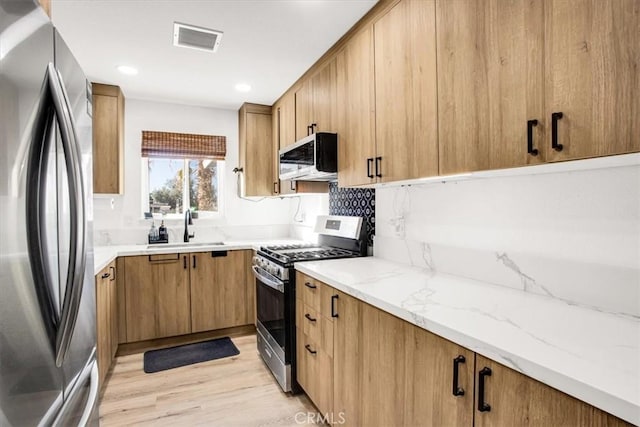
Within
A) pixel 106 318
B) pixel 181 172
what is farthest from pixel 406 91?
pixel 181 172

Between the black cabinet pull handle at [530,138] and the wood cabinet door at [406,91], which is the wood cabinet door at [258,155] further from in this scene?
the black cabinet pull handle at [530,138]

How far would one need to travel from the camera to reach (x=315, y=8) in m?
1.88

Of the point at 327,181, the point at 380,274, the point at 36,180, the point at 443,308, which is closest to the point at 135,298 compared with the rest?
the point at 327,181

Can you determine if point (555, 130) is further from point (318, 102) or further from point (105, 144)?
point (105, 144)

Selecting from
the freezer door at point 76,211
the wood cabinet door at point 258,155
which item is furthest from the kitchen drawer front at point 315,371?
the wood cabinet door at point 258,155

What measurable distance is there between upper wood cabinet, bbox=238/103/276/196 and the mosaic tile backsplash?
2.94 ft

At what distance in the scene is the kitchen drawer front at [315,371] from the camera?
6.08ft

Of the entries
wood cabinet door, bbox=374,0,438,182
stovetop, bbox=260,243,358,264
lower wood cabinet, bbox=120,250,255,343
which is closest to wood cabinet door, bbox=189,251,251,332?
lower wood cabinet, bbox=120,250,255,343

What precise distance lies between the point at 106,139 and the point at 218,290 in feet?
5.63

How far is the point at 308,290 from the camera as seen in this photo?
2049 millimetres

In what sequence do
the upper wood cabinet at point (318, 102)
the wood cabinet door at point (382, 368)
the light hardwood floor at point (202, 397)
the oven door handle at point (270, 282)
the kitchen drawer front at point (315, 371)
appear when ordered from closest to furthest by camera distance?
the wood cabinet door at point (382, 368)
the kitchen drawer front at point (315, 371)
the light hardwood floor at point (202, 397)
the oven door handle at point (270, 282)
the upper wood cabinet at point (318, 102)

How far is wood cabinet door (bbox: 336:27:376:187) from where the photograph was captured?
76.6 inches

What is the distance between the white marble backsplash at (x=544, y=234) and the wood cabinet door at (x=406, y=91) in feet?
1.16

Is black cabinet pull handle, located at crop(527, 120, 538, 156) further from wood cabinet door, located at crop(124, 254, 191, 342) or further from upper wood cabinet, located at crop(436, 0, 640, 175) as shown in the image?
wood cabinet door, located at crop(124, 254, 191, 342)
